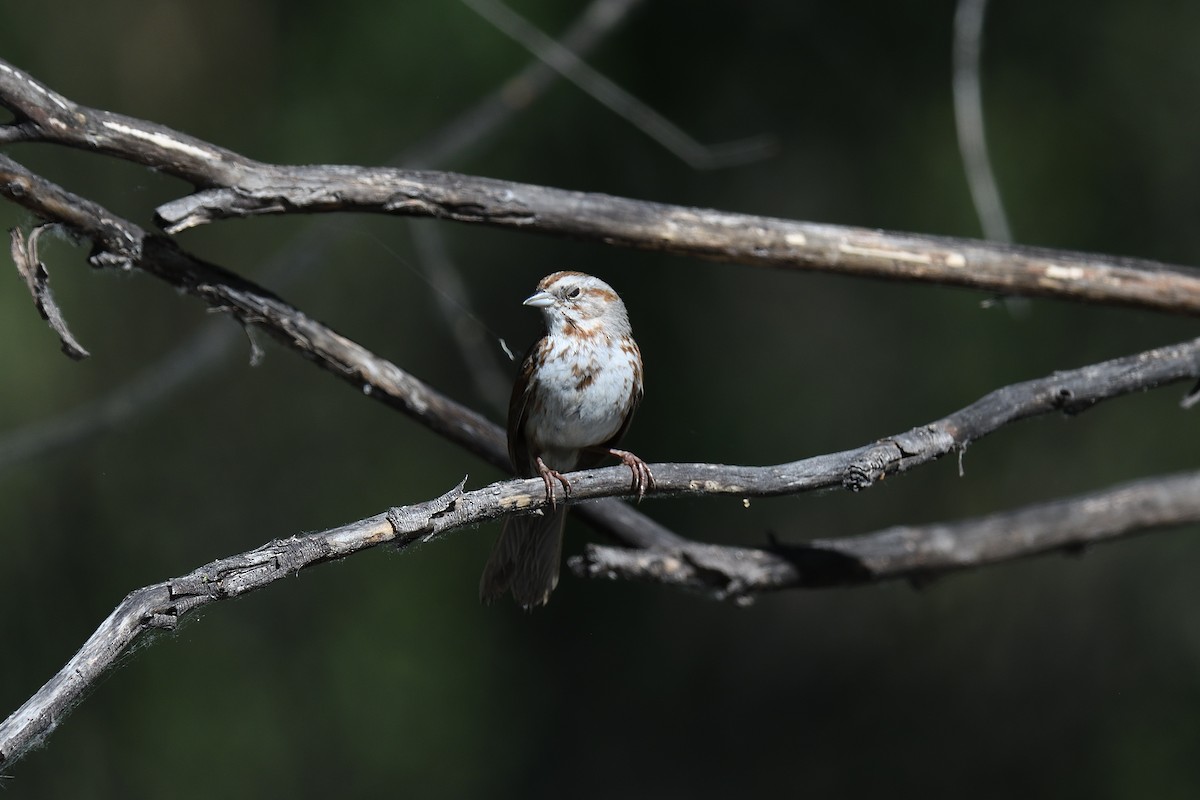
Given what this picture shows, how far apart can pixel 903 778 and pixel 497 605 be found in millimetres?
1926

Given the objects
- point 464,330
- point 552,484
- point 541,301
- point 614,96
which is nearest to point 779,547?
point 541,301

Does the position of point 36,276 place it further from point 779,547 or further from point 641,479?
point 779,547

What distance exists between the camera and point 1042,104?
482cm

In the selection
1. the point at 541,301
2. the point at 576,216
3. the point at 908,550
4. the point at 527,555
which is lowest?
the point at 527,555

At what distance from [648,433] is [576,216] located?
6.90ft

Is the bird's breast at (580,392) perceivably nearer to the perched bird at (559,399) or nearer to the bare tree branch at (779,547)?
the perched bird at (559,399)

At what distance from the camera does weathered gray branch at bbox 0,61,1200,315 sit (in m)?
2.33

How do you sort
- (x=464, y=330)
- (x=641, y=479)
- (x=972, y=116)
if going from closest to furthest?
(x=641, y=479)
(x=972, y=116)
(x=464, y=330)

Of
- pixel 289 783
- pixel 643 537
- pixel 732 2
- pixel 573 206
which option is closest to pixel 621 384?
pixel 643 537

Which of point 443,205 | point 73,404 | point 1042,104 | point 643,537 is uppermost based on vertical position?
point 1042,104

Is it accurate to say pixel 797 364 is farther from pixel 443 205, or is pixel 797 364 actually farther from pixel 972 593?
pixel 443 205

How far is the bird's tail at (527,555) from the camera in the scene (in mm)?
3051

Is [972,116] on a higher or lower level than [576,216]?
higher

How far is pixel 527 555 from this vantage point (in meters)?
3.07
